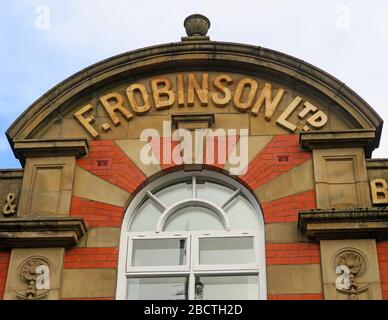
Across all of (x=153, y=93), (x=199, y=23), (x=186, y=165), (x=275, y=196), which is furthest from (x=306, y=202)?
(x=199, y=23)

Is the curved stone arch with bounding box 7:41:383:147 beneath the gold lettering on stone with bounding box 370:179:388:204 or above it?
above

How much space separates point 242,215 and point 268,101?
2056 millimetres

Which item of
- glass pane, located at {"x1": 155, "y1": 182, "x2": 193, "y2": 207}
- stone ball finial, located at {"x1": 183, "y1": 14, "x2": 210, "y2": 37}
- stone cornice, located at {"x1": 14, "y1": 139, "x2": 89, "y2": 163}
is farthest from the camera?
stone ball finial, located at {"x1": 183, "y1": 14, "x2": 210, "y2": 37}

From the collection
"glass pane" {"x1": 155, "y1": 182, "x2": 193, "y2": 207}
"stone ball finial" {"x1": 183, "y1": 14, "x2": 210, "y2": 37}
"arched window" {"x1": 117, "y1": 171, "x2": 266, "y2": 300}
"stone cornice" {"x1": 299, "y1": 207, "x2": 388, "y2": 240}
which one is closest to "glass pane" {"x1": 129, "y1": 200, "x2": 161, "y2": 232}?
"arched window" {"x1": 117, "y1": 171, "x2": 266, "y2": 300}

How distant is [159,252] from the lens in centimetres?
1175

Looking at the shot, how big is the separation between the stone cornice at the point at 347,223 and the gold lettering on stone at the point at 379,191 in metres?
0.36

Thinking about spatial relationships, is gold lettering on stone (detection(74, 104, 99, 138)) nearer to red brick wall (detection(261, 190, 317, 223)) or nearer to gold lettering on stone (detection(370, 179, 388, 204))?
red brick wall (detection(261, 190, 317, 223))

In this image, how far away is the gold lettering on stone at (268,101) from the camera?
12743 mm

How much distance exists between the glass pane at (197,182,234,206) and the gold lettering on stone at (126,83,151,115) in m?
1.62

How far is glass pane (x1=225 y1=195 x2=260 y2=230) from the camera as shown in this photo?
11.9 m
